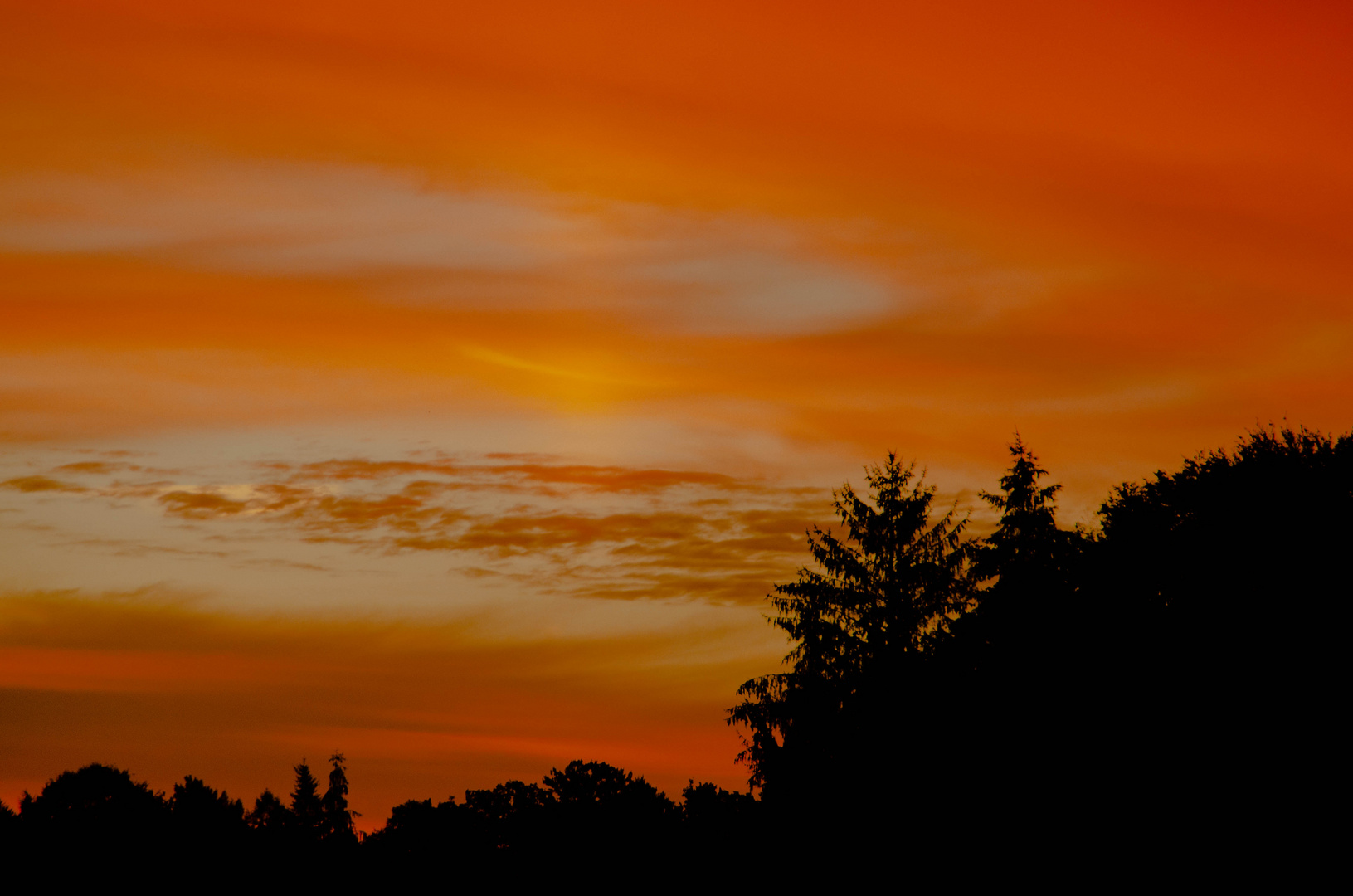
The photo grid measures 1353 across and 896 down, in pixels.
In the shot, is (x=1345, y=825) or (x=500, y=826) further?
(x=500, y=826)

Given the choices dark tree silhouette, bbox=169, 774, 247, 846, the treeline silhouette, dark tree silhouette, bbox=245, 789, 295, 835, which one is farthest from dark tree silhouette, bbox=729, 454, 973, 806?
dark tree silhouette, bbox=245, 789, 295, 835

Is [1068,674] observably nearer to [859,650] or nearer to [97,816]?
[859,650]

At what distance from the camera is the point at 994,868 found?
42.9 m

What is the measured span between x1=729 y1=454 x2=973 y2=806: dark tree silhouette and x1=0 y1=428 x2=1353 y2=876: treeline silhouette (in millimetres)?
79

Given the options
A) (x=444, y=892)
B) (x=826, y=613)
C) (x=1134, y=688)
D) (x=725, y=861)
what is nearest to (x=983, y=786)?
(x=1134, y=688)

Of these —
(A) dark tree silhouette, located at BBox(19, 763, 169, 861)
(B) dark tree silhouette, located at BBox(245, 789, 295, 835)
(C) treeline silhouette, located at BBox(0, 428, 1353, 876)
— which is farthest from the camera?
(B) dark tree silhouette, located at BBox(245, 789, 295, 835)

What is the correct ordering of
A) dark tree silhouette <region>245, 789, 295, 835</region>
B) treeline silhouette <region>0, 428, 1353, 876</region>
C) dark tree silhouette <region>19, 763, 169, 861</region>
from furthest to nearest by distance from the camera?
dark tree silhouette <region>245, 789, 295, 835</region>, dark tree silhouette <region>19, 763, 169, 861</region>, treeline silhouette <region>0, 428, 1353, 876</region>

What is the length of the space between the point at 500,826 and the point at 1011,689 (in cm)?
5331

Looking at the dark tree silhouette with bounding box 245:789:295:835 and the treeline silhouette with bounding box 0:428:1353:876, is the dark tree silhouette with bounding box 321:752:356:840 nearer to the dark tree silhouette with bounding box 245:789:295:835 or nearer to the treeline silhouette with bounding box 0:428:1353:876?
the dark tree silhouette with bounding box 245:789:295:835

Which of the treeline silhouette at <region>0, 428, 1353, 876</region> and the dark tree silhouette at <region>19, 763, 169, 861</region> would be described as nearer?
the treeline silhouette at <region>0, 428, 1353, 876</region>

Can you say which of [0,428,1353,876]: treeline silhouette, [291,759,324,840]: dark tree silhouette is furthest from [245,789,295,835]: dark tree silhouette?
[0,428,1353,876]: treeline silhouette

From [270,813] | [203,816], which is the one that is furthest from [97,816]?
[270,813]

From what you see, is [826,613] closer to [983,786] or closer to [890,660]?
[890,660]

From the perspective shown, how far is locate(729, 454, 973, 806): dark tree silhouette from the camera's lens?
162 ft
